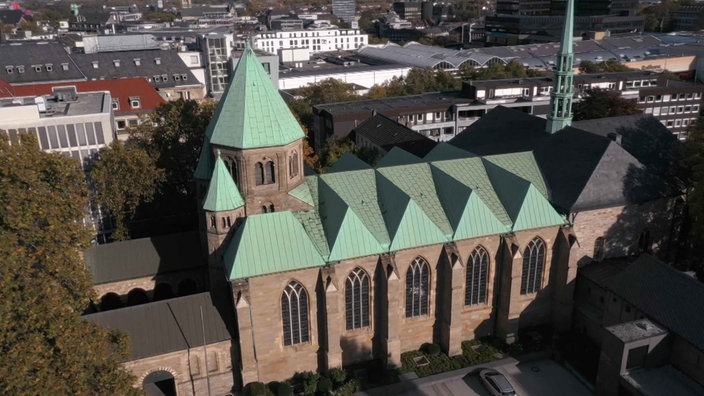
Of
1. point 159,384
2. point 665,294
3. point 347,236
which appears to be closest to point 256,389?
point 159,384

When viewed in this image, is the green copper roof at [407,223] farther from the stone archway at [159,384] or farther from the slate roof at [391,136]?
the slate roof at [391,136]

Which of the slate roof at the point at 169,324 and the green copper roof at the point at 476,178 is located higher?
the green copper roof at the point at 476,178

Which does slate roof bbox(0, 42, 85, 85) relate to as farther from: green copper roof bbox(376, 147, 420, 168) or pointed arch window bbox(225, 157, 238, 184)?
pointed arch window bbox(225, 157, 238, 184)

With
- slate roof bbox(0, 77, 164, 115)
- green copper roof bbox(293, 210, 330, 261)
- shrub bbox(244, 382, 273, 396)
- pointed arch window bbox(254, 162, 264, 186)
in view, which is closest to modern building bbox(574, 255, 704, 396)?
green copper roof bbox(293, 210, 330, 261)

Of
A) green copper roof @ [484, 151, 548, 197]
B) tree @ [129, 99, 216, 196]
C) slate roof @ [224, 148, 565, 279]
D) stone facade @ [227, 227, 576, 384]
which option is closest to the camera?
slate roof @ [224, 148, 565, 279]

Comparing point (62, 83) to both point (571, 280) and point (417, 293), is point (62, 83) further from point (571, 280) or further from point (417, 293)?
point (571, 280)

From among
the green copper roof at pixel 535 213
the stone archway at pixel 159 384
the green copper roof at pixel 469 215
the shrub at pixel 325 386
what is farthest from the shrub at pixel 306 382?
the green copper roof at pixel 535 213

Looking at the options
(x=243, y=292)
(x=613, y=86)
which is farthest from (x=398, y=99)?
(x=243, y=292)
